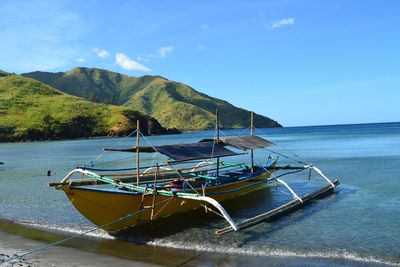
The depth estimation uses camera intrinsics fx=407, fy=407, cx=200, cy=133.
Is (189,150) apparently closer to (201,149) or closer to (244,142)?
(201,149)

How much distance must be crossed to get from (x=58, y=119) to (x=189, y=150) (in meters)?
158

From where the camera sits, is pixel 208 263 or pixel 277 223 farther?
pixel 277 223

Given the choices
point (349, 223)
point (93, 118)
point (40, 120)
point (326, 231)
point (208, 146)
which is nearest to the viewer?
point (326, 231)

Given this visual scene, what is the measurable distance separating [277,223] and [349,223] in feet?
10.2

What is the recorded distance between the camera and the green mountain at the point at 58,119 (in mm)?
151375

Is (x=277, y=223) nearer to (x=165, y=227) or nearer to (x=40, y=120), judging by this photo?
(x=165, y=227)

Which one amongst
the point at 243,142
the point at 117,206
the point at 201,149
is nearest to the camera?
the point at 117,206

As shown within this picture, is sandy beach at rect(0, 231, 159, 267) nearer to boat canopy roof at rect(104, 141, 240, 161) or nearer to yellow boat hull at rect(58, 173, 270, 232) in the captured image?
yellow boat hull at rect(58, 173, 270, 232)

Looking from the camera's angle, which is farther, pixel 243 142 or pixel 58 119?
pixel 58 119

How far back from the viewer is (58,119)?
547ft

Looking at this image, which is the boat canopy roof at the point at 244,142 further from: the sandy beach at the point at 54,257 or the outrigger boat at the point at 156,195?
the sandy beach at the point at 54,257

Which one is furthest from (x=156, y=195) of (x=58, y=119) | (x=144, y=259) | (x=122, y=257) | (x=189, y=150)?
(x=58, y=119)

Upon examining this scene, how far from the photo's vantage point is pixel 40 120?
529 feet

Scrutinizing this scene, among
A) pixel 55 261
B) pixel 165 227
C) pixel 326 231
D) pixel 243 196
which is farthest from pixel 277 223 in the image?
pixel 55 261
